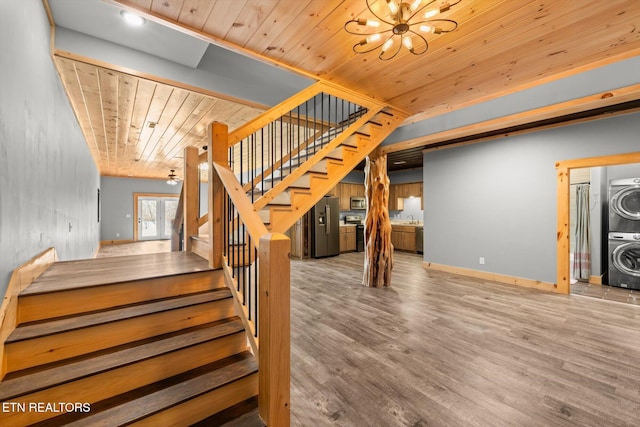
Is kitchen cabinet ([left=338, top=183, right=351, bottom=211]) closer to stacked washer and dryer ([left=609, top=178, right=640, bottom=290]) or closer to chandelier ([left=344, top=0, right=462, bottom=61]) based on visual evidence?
stacked washer and dryer ([left=609, top=178, right=640, bottom=290])

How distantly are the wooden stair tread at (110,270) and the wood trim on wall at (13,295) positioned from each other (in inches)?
1.7

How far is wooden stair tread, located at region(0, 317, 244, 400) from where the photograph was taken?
1276 millimetres

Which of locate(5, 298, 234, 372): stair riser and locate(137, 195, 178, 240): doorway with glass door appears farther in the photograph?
locate(137, 195, 178, 240): doorway with glass door

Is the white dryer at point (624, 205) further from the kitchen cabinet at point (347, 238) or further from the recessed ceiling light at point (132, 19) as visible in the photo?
the recessed ceiling light at point (132, 19)

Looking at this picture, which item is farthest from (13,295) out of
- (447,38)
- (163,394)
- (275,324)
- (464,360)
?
(447,38)

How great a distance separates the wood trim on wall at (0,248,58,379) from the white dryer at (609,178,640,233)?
7339 mm

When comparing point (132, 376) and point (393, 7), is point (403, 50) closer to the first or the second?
point (393, 7)

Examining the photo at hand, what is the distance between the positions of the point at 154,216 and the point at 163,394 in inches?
450

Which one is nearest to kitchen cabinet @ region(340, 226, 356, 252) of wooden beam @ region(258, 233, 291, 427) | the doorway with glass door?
wooden beam @ region(258, 233, 291, 427)

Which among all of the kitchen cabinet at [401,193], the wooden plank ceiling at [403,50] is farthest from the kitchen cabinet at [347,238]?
the wooden plank ceiling at [403,50]

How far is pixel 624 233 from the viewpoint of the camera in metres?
4.46

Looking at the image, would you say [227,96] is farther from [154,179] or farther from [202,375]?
[154,179]

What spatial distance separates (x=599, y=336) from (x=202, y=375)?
381 centimetres

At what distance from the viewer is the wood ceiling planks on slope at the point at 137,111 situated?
9.68 ft
